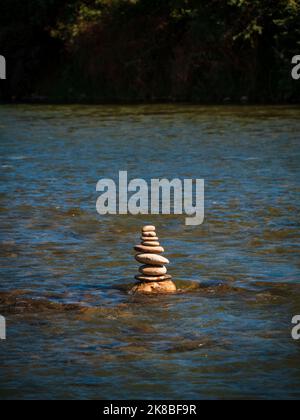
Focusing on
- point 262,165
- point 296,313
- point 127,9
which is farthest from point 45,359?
point 127,9

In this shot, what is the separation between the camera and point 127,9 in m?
47.8

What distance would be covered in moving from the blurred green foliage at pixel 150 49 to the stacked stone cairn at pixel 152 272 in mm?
28553

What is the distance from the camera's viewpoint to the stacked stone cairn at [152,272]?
474 inches

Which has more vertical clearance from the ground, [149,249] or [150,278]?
[149,249]

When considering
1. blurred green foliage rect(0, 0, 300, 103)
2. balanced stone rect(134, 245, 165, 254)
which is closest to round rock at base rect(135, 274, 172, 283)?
balanced stone rect(134, 245, 165, 254)

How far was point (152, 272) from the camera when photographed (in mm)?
12062

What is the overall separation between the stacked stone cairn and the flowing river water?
0.61ft

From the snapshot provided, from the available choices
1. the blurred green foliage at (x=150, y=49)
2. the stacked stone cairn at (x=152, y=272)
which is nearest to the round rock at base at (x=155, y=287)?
the stacked stone cairn at (x=152, y=272)

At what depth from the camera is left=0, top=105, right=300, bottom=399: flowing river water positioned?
364 inches

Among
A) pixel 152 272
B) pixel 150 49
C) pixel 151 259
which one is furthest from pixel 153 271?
pixel 150 49

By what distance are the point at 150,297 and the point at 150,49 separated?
35.3 metres

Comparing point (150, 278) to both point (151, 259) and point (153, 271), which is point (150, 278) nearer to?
point (153, 271)

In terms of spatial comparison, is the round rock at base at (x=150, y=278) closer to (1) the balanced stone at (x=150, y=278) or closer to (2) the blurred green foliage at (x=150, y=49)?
(1) the balanced stone at (x=150, y=278)

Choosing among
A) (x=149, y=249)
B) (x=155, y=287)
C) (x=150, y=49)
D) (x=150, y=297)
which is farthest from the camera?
(x=150, y=49)
